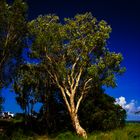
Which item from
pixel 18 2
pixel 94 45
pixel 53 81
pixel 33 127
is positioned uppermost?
pixel 18 2

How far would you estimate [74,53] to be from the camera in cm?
4659

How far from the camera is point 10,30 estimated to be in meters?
43.2

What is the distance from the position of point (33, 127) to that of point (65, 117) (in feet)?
16.1

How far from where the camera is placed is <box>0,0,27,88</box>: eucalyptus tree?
1663 inches

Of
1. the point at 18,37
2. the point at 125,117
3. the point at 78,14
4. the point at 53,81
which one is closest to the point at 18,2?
the point at 18,37

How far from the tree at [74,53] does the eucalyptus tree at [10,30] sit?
232 cm

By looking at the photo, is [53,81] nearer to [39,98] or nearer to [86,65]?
[86,65]

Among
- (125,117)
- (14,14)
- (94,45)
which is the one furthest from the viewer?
(125,117)

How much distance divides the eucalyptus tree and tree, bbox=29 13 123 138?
232 centimetres

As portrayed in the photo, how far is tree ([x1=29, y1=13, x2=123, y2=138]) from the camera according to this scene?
45938 mm

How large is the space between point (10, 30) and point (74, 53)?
8.55 meters

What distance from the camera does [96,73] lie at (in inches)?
1788

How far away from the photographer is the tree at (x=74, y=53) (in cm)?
A: 4594

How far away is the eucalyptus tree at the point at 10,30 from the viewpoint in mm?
42250
